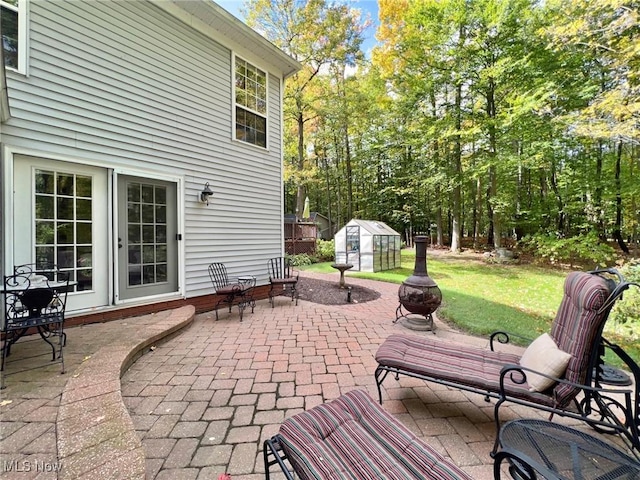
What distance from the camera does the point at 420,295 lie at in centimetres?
400

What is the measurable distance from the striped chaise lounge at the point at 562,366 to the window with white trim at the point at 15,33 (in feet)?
16.7

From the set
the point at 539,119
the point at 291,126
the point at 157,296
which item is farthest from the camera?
the point at 291,126

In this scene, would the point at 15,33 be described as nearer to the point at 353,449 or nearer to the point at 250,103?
the point at 250,103

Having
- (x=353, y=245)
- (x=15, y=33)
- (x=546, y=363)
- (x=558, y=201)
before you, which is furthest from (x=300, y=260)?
(x=558, y=201)

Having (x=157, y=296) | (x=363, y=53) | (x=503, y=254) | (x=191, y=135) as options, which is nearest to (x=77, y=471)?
(x=157, y=296)

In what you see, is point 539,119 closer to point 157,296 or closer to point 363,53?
point 363,53

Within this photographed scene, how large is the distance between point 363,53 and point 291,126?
15.1 ft

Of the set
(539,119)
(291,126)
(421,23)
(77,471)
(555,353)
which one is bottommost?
(77,471)

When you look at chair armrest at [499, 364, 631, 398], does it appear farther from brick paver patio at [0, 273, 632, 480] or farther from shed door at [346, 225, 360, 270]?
shed door at [346, 225, 360, 270]

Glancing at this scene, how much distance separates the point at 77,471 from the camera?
1.41 meters

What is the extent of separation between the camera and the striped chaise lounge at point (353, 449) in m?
1.15

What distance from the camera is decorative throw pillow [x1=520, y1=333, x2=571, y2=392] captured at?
5.73ft

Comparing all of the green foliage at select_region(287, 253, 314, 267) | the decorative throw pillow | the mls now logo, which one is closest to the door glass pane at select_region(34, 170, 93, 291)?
the mls now logo

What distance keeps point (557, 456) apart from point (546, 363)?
71cm
